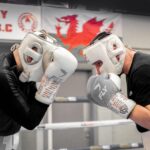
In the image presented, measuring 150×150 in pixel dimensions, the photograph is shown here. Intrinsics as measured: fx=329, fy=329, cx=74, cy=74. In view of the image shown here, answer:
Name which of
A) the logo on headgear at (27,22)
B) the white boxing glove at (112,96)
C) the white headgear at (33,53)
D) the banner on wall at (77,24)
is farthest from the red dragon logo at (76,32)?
the white boxing glove at (112,96)

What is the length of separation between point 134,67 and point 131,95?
160 mm

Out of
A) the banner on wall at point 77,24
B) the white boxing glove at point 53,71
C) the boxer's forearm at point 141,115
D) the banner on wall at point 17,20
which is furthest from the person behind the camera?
the banner on wall at point 77,24

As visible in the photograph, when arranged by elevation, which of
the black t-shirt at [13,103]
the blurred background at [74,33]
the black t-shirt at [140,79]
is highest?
the black t-shirt at [140,79]

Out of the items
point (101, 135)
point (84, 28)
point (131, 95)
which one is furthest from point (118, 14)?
point (131, 95)

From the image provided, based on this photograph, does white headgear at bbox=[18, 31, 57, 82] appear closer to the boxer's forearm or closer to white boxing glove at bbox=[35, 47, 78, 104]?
white boxing glove at bbox=[35, 47, 78, 104]

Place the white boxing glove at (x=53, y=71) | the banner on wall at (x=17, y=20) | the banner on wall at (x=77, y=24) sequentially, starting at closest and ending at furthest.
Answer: the white boxing glove at (x=53, y=71)
the banner on wall at (x=17, y=20)
the banner on wall at (x=77, y=24)

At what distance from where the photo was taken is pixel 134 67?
1380 mm

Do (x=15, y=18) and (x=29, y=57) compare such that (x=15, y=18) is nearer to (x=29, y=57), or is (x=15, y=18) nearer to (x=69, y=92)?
(x=69, y=92)

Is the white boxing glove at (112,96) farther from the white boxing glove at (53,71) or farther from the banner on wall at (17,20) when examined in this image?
the banner on wall at (17,20)

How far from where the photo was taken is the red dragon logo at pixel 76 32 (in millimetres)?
3830

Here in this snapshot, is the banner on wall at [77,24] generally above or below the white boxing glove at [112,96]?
below

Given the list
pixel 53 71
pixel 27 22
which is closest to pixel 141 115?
pixel 53 71

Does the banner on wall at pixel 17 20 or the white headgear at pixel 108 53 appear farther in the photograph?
the banner on wall at pixel 17 20

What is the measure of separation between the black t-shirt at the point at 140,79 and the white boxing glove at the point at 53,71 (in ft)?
0.87
